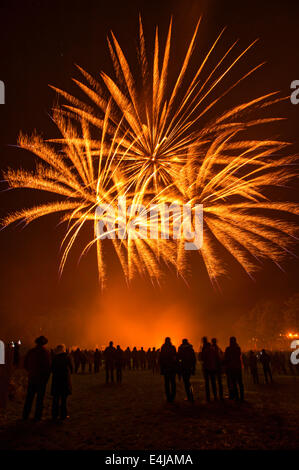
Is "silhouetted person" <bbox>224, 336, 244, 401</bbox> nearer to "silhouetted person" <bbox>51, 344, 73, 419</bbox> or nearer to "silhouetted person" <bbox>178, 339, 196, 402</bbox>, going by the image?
"silhouetted person" <bbox>178, 339, 196, 402</bbox>

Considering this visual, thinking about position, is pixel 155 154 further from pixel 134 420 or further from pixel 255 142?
pixel 134 420

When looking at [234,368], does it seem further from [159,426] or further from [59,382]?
[59,382]

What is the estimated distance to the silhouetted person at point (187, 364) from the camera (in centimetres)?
860

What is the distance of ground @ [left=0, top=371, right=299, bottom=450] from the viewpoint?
516cm

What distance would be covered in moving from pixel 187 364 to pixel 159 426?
2.68m

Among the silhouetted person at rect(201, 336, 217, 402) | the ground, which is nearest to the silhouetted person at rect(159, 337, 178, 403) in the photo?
the ground

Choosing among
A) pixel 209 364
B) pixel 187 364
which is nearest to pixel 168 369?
pixel 187 364

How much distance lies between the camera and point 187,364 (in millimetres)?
8727

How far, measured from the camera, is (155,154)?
1377cm

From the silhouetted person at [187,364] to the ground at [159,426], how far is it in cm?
40

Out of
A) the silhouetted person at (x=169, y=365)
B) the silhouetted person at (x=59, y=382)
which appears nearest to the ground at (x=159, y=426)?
the silhouetted person at (x=59, y=382)

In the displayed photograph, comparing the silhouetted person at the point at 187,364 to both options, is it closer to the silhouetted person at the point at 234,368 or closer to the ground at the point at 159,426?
the ground at the point at 159,426

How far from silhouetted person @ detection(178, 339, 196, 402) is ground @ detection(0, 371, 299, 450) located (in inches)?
15.7

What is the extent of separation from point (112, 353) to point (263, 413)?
737 cm
